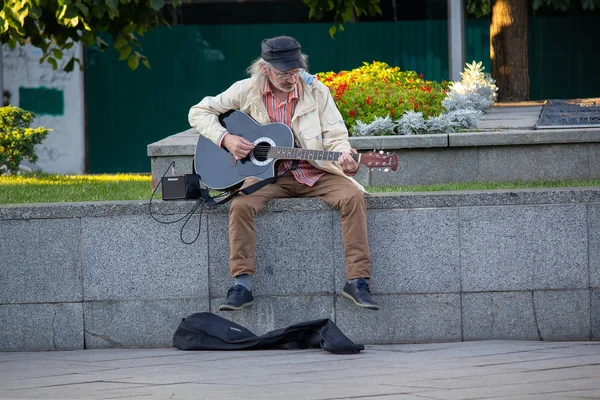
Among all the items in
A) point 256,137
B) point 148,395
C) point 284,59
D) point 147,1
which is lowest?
point 148,395

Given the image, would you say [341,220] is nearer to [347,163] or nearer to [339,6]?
[347,163]

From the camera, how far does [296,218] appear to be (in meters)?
7.08

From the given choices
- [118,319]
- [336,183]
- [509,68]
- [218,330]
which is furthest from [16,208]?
[509,68]

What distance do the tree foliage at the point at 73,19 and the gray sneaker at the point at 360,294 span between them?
4581mm

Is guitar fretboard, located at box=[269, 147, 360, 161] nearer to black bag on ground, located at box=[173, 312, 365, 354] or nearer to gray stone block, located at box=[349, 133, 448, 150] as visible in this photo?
black bag on ground, located at box=[173, 312, 365, 354]

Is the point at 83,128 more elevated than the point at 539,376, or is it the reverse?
the point at 83,128

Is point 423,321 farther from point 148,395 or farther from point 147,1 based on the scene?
point 147,1

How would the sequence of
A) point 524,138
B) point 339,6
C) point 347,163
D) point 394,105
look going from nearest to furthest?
1. point 347,163
2. point 524,138
3. point 394,105
4. point 339,6

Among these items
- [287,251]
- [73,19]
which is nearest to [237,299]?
[287,251]

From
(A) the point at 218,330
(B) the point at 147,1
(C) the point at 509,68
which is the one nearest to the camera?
(A) the point at 218,330

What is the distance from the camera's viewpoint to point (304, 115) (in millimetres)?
7051

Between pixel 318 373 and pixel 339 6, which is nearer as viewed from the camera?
pixel 318 373

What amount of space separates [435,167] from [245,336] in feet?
10.1

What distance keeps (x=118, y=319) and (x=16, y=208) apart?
0.97m
